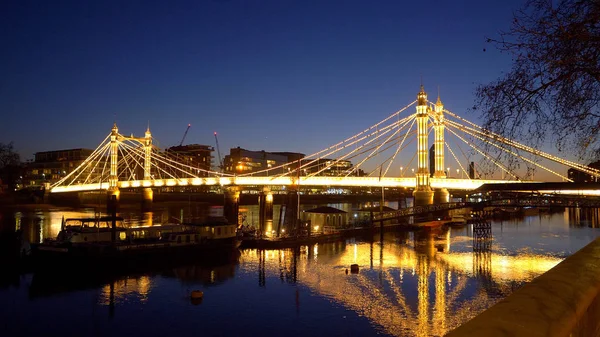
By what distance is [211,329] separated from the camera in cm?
2123

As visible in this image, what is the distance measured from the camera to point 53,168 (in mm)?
156500

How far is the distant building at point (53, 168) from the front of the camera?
154875mm

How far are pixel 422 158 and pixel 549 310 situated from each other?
70598 millimetres

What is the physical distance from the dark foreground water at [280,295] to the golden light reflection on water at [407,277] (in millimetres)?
69

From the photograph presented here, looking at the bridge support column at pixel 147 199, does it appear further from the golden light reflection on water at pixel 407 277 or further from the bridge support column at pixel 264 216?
the golden light reflection on water at pixel 407 277

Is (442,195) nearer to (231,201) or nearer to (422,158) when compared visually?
(422,158)

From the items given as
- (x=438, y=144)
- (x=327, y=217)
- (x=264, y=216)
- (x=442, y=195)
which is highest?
A: (x=438, y=144)

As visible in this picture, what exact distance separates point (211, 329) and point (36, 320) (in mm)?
9000

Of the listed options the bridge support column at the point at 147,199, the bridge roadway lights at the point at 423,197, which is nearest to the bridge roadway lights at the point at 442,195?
the bridge roadway lights at the point at 423,197

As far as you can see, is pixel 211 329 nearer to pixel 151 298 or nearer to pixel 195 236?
pixel 151 298

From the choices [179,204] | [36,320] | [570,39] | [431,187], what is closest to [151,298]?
[36,320]

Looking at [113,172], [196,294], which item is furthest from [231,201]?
[196,294]

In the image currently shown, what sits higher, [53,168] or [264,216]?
[53,168]

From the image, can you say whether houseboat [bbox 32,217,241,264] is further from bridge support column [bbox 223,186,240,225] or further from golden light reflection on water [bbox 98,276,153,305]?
bridge support column [bbox 223,186,240,225]
